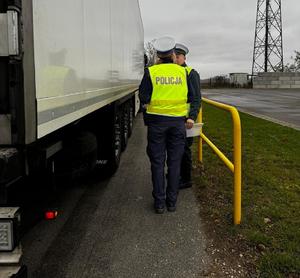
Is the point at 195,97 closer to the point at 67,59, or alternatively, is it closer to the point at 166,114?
the point at 166,114

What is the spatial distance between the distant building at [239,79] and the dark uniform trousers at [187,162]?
48.0 m

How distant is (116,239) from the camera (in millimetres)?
3967

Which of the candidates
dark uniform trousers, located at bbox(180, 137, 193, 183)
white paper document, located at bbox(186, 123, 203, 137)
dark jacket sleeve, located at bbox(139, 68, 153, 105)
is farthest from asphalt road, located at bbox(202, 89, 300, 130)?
dark jacket sleeve, located at bbox(139, 68, 153, 105)

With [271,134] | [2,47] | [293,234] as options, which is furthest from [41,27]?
[271,134]

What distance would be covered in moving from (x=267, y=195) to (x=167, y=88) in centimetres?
192

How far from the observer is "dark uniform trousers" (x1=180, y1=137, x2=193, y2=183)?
18.2 ft

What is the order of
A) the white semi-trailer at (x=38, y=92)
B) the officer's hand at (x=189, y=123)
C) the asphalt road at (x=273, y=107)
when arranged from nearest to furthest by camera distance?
the white semi-trailer at (x=38, y=92) < the officer's hand at (x=189, y=123) < the asphalt road at (x=273, y=107)

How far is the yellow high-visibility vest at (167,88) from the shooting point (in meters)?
4.53

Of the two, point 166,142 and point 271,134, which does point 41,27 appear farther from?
point 271,134

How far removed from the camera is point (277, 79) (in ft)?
153

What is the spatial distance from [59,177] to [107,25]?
204cm

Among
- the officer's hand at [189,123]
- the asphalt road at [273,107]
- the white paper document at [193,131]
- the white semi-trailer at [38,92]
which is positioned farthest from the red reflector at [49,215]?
the asphalt road at [273,107]

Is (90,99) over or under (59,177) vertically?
over

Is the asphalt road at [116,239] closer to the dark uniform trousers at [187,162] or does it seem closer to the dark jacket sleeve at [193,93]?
the dark uniform trousers at [187,162]
